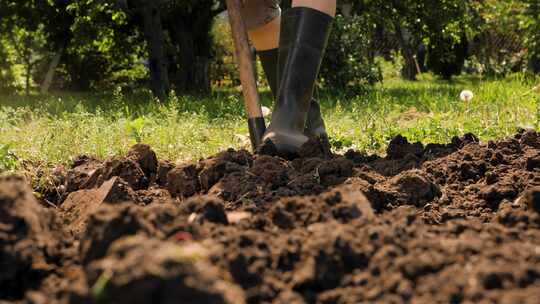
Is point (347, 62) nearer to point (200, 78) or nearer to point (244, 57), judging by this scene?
point (200, 78)

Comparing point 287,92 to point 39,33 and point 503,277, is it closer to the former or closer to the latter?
point 503,277

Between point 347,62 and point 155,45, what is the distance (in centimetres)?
295

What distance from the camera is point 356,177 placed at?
2.57m


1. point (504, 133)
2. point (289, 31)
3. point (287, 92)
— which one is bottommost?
point (504, 133)

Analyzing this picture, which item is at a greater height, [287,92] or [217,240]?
[287,92]

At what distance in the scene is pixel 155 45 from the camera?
10.8m

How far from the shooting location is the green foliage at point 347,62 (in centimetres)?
998

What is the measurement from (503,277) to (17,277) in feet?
2.96

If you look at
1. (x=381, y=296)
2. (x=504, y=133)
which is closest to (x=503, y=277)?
(x=381, y=296)

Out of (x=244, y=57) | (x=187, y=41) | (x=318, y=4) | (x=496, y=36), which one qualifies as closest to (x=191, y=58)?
(x=187, y=41)

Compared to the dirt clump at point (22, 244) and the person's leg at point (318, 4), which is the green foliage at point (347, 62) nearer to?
the person's leg at point (318, 4)

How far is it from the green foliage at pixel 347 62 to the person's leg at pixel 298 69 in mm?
6812

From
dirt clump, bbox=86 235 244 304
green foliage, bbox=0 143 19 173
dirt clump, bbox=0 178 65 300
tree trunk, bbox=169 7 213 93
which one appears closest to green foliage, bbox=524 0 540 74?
tree trunk, bbox=169 7 213 93

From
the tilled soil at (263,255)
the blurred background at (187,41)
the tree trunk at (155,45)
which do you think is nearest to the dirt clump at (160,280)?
the tilled soil at (263,255)
